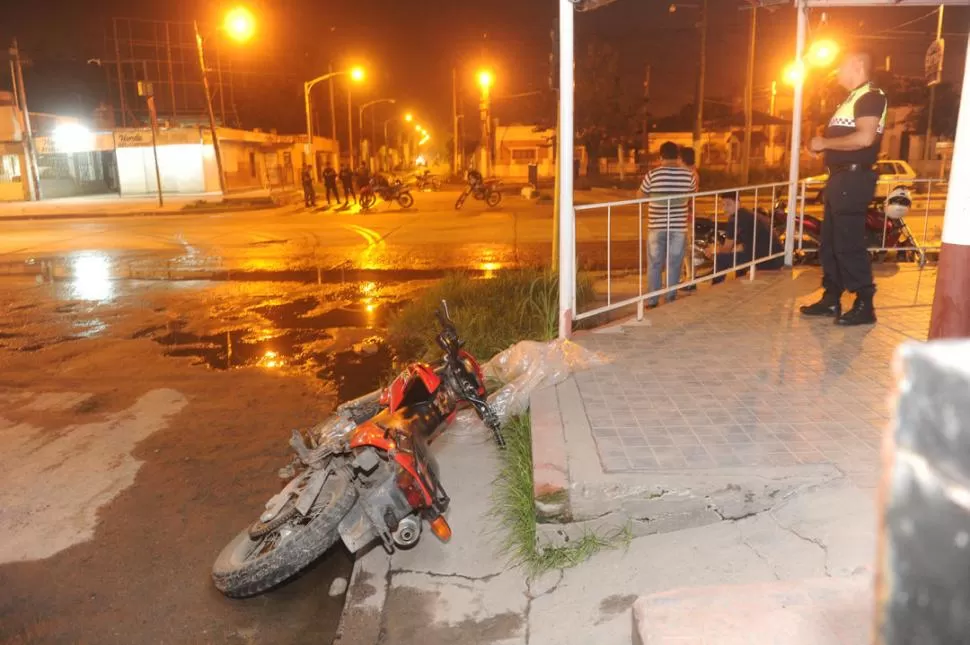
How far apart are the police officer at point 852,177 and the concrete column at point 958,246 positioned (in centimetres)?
324

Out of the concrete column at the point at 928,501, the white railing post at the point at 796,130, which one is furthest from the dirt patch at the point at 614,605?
the white railing post at the point at 796,130

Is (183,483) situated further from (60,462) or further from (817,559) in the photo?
(817,559)

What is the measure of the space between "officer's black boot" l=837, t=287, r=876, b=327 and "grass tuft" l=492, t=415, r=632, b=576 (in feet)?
10.1

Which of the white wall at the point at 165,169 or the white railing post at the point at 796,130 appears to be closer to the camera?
the white railing post at the point at 796,130

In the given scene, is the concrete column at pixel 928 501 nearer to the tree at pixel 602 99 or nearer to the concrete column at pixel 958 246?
the concrete column at pixel 958 246

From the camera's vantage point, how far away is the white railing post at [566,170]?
17.6ft

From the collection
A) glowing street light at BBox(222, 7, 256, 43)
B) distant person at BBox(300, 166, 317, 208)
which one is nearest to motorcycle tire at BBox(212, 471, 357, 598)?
glowing street light at BBox(222, 7, 256, 43)

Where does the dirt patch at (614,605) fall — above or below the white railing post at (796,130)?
below

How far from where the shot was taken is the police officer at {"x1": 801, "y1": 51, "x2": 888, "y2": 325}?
5363mm

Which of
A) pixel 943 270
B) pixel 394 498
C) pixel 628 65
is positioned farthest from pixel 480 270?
pixel 628 65

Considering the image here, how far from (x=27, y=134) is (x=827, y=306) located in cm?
3573

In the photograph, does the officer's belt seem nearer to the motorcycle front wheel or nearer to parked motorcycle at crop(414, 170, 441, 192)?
the motorcycle front wheel

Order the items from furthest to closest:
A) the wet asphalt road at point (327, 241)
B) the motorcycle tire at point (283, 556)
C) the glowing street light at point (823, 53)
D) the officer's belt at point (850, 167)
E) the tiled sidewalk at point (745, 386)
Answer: the wet asphalt road at point (327, 241)
the glowing street light at point (823, 53)
the officer's belt at point (850, 167)
the tiled sidewalk at point (745, 386)
the motorcycle tire at point (283, 556)

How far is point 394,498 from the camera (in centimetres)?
345
